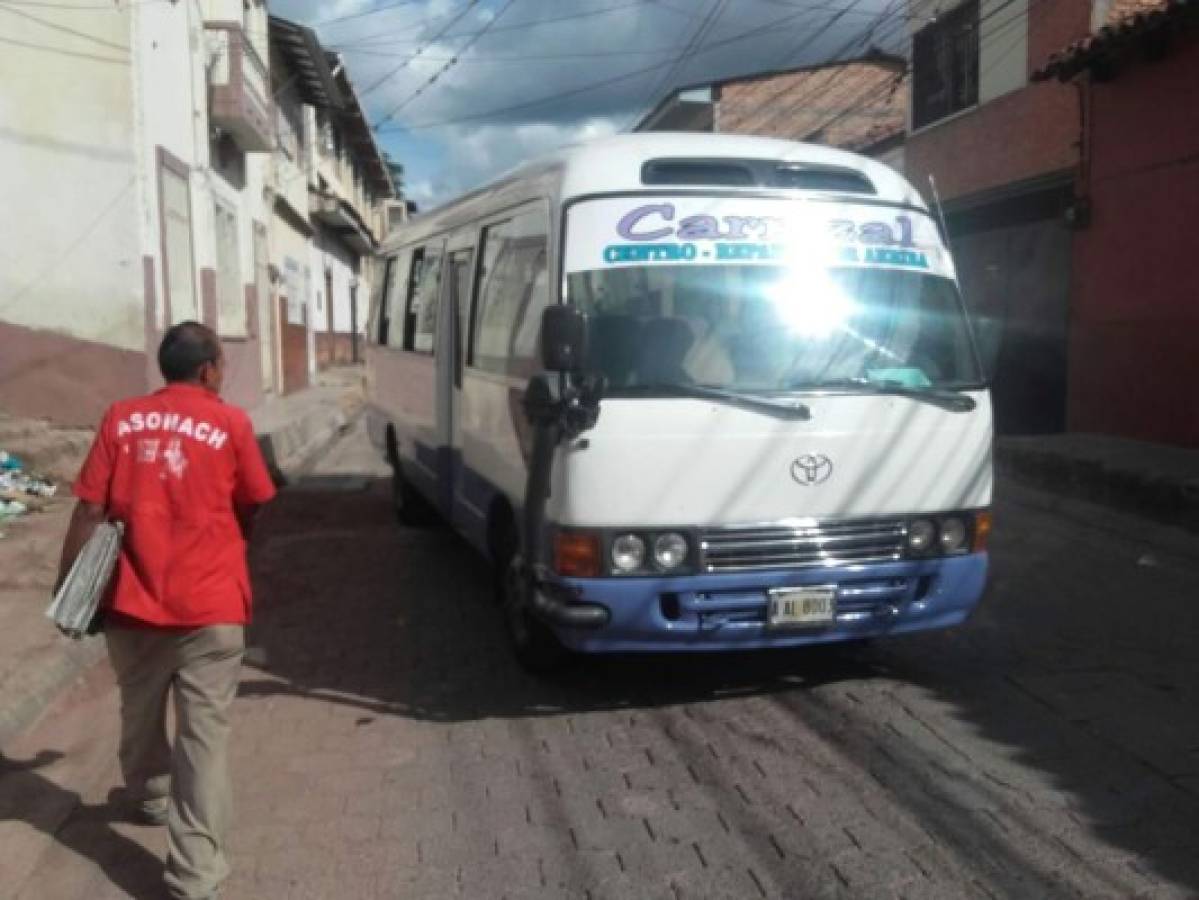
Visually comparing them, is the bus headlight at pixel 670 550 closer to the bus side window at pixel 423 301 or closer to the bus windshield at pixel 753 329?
the bus windshield at pixel 753 329

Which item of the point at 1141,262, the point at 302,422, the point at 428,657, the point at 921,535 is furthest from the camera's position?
the point at 302,422

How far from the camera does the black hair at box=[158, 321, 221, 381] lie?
11.8 feet

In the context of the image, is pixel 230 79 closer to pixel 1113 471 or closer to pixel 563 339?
pixel 1113 471

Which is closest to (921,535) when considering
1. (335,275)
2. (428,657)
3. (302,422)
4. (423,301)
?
(428,657)

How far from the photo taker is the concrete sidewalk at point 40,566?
5458 mm

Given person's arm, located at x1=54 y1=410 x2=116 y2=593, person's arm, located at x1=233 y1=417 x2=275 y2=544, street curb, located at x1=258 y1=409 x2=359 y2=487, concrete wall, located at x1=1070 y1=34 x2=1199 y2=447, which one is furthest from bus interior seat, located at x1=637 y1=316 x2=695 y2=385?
concrete wall, located at x1=1070 y1=34 x2=1199 y2=447

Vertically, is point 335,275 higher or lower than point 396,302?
higher

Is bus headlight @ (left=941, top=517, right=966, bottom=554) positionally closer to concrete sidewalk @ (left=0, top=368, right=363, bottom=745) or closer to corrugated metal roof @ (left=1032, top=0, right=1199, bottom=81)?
concrete sidewalk @ (left=0, top=368, right=363, bottom=745)

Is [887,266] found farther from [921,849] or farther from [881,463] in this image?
[921,849]

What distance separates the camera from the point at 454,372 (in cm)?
727

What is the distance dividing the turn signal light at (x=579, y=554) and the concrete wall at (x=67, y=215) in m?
7.35

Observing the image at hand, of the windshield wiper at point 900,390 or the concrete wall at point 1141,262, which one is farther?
the concrete wall at point 1141,262

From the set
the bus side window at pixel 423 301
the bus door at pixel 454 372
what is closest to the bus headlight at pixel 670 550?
the bus door at pixel 454 372

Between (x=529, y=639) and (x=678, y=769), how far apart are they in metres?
1.28
